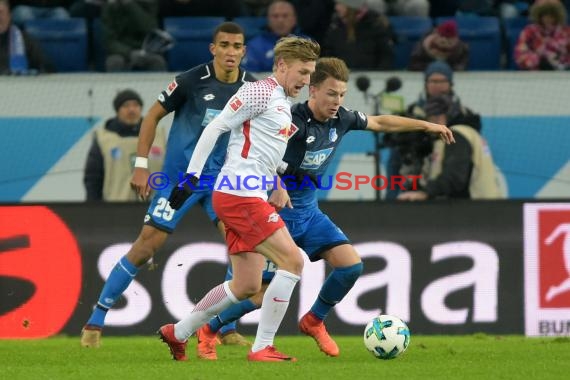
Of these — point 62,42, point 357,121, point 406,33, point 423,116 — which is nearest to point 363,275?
point 423,116

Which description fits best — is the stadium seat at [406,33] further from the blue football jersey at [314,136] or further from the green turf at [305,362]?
the blue football jersey at [314,136]

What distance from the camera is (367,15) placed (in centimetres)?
1389

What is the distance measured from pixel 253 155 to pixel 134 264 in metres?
2.06

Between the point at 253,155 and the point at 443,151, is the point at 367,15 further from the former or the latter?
the point at 253,155

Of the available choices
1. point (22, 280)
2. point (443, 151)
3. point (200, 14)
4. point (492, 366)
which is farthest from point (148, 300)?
point (200, 14)

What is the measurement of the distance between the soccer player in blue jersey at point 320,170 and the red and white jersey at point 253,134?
0.49 metres

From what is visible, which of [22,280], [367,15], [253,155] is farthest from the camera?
[367,15]

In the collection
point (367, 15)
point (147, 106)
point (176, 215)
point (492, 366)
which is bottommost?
point (492, 366)

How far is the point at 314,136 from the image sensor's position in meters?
8.41

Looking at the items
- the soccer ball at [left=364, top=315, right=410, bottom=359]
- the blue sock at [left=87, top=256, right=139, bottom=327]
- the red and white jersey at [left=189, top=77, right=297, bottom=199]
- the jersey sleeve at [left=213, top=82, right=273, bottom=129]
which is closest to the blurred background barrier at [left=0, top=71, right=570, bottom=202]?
the blue sock at [left=87, top=256, right=139, bottom=327]

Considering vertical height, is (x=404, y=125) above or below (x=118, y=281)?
above

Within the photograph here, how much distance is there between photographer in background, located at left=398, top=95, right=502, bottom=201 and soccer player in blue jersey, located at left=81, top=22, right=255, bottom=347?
2.92 meters

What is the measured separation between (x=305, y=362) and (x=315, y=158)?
1.28m

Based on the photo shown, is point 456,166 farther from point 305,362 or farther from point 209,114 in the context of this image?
point 305,362
